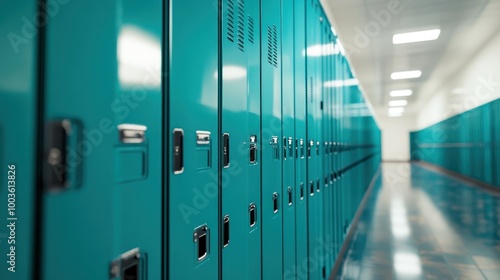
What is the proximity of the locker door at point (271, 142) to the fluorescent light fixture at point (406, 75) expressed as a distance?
34.7 ft

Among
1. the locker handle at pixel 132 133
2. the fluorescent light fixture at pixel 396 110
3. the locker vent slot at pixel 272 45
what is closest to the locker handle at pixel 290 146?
the locker vent slot at pixel 272 45

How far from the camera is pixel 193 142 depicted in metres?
0.93

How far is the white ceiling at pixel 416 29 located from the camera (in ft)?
18.9

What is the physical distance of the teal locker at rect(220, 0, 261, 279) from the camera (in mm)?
1156

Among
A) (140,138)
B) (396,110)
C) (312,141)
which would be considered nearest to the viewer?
(140,138)

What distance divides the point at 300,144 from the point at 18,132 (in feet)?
6.11

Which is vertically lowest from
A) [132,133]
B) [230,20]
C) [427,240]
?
[427,240]

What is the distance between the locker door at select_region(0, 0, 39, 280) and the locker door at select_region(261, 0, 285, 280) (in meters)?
1.13

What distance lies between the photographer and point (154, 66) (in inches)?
29.8

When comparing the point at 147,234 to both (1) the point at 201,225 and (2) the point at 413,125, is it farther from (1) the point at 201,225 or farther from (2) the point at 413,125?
(2) the point at 413,125

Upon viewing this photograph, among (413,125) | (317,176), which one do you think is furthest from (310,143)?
(413,125)

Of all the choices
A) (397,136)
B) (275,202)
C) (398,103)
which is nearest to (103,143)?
(275,202)

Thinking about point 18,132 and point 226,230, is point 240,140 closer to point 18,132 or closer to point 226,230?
point 226,230

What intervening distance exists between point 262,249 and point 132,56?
112 cm
